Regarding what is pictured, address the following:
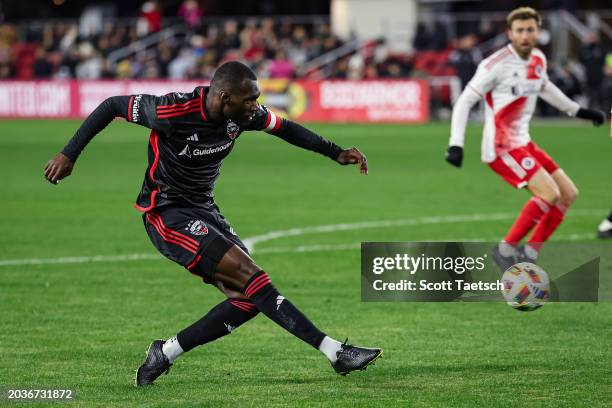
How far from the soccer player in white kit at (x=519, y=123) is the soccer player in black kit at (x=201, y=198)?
371 centimetres

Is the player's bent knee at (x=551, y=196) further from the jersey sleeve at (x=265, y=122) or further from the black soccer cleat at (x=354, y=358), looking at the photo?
the black soccer cleat at (x=354, y=358)

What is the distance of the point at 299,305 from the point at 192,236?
285 cm

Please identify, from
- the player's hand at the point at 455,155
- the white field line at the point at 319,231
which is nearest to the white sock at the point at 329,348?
the player's hand at the point at 455,155

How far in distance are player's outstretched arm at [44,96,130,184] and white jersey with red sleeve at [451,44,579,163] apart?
418 cm

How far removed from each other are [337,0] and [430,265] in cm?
3404

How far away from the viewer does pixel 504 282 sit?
8.58m

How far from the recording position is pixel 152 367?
6867 mm

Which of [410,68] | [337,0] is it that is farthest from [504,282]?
[337,0]

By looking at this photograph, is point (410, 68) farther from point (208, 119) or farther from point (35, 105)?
point (208, 119)

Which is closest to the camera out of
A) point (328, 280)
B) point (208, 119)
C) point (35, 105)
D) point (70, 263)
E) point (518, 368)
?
point (208, 119)

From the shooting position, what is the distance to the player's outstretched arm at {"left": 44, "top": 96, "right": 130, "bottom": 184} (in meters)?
6.76

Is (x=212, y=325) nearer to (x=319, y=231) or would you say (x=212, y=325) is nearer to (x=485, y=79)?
(x=485, y=79)

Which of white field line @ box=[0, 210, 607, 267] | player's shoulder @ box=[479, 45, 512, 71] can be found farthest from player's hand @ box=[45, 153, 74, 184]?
white field line @ box=[0, 210, 607, 267]

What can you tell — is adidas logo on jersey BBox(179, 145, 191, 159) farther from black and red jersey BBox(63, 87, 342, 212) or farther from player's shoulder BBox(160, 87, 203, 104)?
player's shoulder BBox(160, 87, 203, 104)
